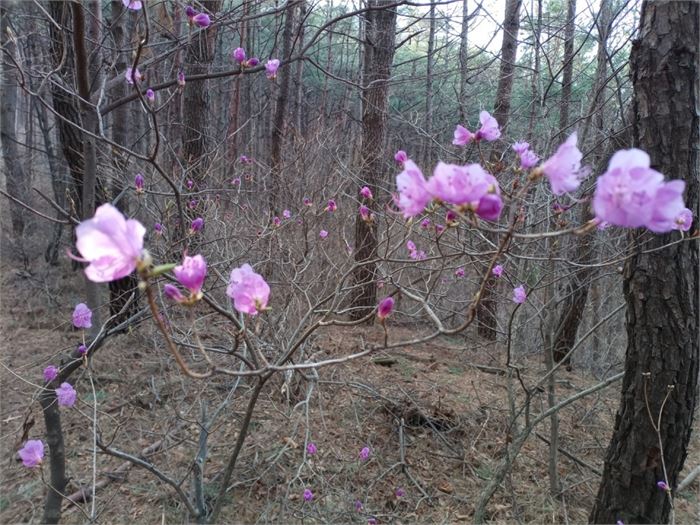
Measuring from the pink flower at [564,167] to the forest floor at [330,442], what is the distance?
2.06 meters

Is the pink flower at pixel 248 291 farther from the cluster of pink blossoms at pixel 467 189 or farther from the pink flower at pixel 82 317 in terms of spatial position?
the pink flower at pixel 82 317

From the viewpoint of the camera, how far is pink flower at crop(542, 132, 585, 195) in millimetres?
824

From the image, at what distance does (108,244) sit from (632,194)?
834 millimetres

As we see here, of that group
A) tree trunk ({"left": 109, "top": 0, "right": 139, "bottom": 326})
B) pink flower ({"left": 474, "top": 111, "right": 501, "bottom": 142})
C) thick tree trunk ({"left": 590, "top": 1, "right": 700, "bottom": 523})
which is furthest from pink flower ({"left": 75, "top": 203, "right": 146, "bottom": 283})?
tree trunk ({"left": 109, "top": 0, "right": 139, "bottom": 326})

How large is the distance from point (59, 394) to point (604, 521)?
249 centimetres

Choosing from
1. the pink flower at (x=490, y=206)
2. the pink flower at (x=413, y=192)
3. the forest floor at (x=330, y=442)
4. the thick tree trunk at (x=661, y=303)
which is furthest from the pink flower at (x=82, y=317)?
the thick tree trunk at (x=661, y=303)

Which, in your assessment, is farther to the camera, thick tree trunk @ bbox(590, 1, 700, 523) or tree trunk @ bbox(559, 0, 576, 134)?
tree trunk @ bbox(559, 0, 576, 134)

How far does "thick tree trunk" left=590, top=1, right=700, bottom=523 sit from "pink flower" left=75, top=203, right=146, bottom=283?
6.10 ft

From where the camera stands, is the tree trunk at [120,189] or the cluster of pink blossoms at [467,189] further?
the tree trunk at [120,189]

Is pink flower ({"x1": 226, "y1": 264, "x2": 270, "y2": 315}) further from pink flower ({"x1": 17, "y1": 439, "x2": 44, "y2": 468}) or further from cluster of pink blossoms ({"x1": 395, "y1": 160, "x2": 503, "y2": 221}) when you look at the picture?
pink flower ({"x1": 17, "y1": 439, "x2": 44, "y2": 468})

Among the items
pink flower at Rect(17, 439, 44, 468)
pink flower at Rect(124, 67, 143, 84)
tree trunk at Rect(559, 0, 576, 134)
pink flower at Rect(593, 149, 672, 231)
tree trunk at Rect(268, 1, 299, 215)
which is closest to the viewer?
pink flower at Rect(593, 149, 672, 231)

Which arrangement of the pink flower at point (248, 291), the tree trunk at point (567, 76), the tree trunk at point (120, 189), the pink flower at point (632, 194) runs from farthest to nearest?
1. the tree trunk at point (567, 76)
2. the tree trunk at point (120, 189)
3. the pink flower at point (248, 291)
4. the pink flower at point (632, 194)

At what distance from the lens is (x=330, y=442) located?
3.44m

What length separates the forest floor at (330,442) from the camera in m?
2.83
